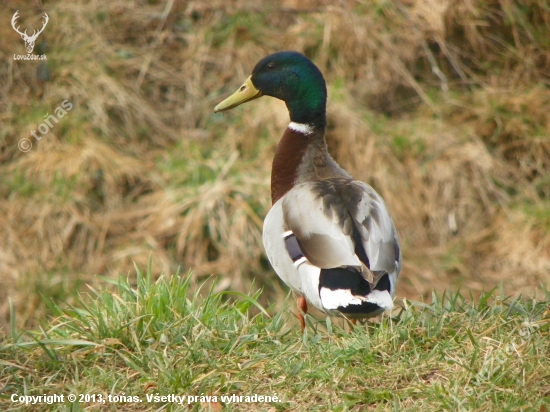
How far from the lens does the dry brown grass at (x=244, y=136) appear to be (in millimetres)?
6488

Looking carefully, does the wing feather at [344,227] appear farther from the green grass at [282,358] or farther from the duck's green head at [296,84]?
the duck's green head at [296,84]

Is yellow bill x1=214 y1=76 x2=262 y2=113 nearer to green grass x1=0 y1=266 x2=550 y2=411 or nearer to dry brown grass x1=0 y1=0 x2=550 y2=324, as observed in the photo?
green grass x1=0 y1=266 x2=550 y2=411

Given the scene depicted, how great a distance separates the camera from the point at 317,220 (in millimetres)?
3730

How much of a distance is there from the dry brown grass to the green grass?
3.03 m

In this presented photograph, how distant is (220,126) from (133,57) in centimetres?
106

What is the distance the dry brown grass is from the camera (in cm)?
A: 649

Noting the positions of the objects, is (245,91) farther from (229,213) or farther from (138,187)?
Result: (138,187)

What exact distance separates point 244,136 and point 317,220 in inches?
134

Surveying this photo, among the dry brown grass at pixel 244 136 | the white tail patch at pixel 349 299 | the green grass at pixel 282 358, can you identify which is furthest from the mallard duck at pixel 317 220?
the dry brown grass at pixel 244 136

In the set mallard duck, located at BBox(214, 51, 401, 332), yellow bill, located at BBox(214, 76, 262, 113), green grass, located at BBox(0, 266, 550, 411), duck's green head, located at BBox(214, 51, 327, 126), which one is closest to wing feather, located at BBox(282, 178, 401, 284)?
mallard duck, located at BBox(214, 51, 401, 332)

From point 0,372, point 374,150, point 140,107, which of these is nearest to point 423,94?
point 374,150

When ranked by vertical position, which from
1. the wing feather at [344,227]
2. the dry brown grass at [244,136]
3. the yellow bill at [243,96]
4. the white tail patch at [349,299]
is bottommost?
the dry brown grass at [244,136]

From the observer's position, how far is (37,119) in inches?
274

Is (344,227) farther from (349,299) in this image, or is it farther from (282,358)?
(282,358)
